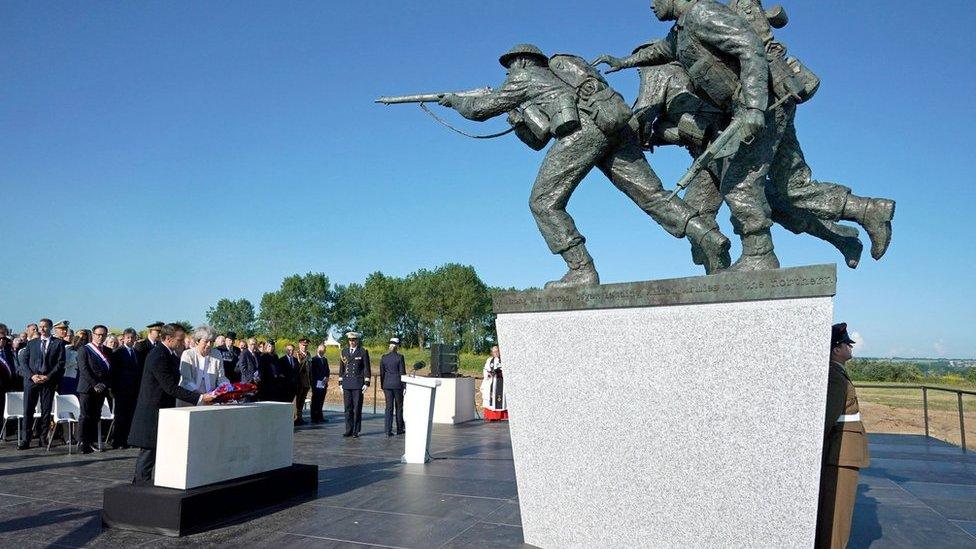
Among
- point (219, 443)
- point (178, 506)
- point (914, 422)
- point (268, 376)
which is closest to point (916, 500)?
point (219, 443)

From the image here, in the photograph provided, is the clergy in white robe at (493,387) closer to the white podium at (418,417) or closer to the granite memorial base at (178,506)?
the white podium at (418,417)

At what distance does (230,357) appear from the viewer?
488 inches

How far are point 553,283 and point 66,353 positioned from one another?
933 centimetres

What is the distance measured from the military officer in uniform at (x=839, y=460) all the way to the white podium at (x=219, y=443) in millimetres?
4336

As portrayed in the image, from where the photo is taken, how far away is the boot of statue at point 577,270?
14.5 feet

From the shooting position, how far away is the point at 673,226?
4422 millimetres

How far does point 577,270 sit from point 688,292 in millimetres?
969

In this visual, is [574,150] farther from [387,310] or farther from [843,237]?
[387,310]

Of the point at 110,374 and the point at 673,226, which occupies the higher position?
the point at 673,226

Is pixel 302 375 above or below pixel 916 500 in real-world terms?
below

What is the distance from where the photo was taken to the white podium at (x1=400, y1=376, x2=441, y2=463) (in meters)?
8.46

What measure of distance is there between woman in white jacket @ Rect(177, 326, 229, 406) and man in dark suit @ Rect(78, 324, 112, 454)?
11.9 ft

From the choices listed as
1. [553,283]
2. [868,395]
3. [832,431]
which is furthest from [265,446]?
[868,395]

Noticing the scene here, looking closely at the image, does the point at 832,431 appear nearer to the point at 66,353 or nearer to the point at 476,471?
the point at 476,471
